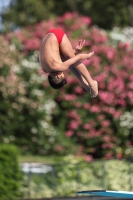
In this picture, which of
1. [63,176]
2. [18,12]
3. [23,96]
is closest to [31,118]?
[23,96]

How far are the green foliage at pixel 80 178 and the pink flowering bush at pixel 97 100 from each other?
375 centimetres

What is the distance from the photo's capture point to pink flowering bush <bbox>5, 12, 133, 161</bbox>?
21.0 metres

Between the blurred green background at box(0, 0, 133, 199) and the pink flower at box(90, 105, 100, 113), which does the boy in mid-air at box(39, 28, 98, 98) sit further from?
the pink flower at box(90, 105, 100, 113)

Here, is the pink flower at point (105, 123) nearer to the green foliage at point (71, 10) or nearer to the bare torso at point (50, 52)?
the green foliage at point (71, 10)

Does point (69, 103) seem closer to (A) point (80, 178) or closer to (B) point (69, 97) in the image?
(B) point (69, 97)

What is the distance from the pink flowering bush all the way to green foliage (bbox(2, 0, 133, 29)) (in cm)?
736

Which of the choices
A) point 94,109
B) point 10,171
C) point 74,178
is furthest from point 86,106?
point 10,171

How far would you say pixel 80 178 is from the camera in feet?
Result: 55.4

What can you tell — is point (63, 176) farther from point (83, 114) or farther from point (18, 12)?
point (18, 12)

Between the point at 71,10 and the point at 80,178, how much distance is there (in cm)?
1678

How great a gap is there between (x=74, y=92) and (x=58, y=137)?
5.17 feet

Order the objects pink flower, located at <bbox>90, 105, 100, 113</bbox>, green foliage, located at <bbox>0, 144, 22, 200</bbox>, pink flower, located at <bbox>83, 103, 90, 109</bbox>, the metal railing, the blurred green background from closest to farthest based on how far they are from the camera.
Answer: green foliage, located at <bbox>0, 144, 22, 200</bbox>, the metal railing, the blurred green background, pink flower, located at <bbox>90, 105, 100, 113</bbox>, pink flower, located at <bbox>83, 103, 90, 109</bbox>

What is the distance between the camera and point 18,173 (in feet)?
53.6

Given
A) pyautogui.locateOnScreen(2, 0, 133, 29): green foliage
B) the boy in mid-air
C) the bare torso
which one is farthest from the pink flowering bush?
the bare torso
